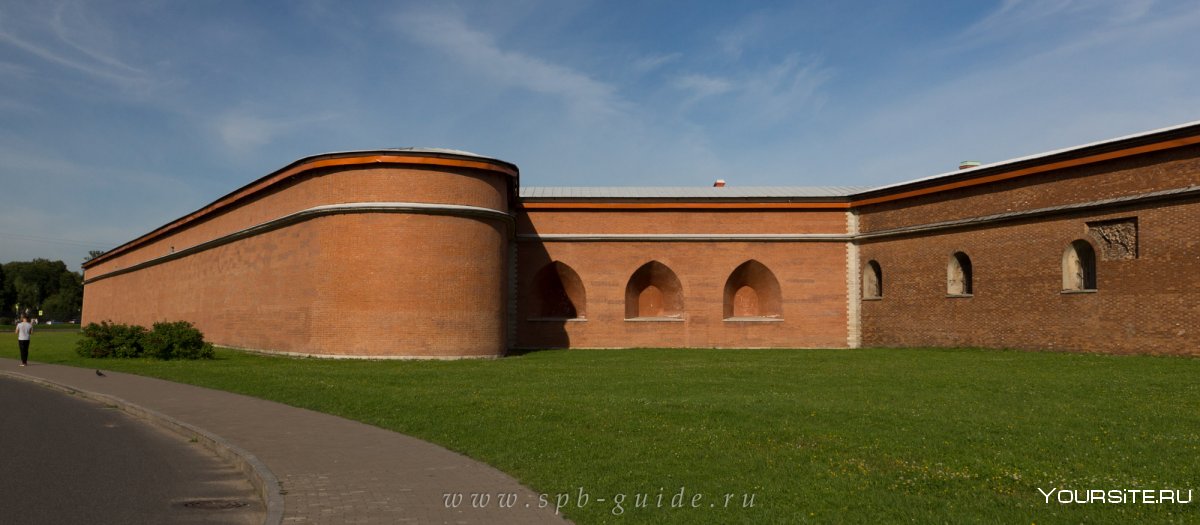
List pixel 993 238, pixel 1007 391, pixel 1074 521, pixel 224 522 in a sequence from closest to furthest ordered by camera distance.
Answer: pixel 1074 521, pixel 224 522, pixel 1007 391, pixel 993 238

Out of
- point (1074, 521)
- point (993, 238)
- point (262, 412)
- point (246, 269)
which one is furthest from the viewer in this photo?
point (246, 269)

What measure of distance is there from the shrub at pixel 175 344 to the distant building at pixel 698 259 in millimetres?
2787

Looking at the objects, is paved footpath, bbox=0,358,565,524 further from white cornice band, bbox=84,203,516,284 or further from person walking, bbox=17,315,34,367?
white cornice band, bbox=84,203,516,284

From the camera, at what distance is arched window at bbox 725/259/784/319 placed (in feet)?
116

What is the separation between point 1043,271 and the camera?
27.0 meters

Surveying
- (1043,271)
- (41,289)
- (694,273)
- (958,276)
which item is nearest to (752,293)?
(694,273)

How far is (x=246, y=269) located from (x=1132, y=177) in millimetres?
29472

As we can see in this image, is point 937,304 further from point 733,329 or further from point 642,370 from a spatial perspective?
point 642,370

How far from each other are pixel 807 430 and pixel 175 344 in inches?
860

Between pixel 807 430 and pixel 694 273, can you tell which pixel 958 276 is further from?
pixel 807 430

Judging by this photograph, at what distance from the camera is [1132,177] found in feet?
79.7

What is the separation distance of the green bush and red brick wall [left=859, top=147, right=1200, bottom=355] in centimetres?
2387

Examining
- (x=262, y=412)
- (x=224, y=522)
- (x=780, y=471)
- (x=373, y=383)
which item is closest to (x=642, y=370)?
(x=373, y=383)

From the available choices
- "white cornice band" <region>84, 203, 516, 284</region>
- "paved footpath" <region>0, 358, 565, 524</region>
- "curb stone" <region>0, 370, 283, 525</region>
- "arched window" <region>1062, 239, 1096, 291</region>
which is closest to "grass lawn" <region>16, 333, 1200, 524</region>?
"paved footpath" <region>0, 358, 565, 524</region>
